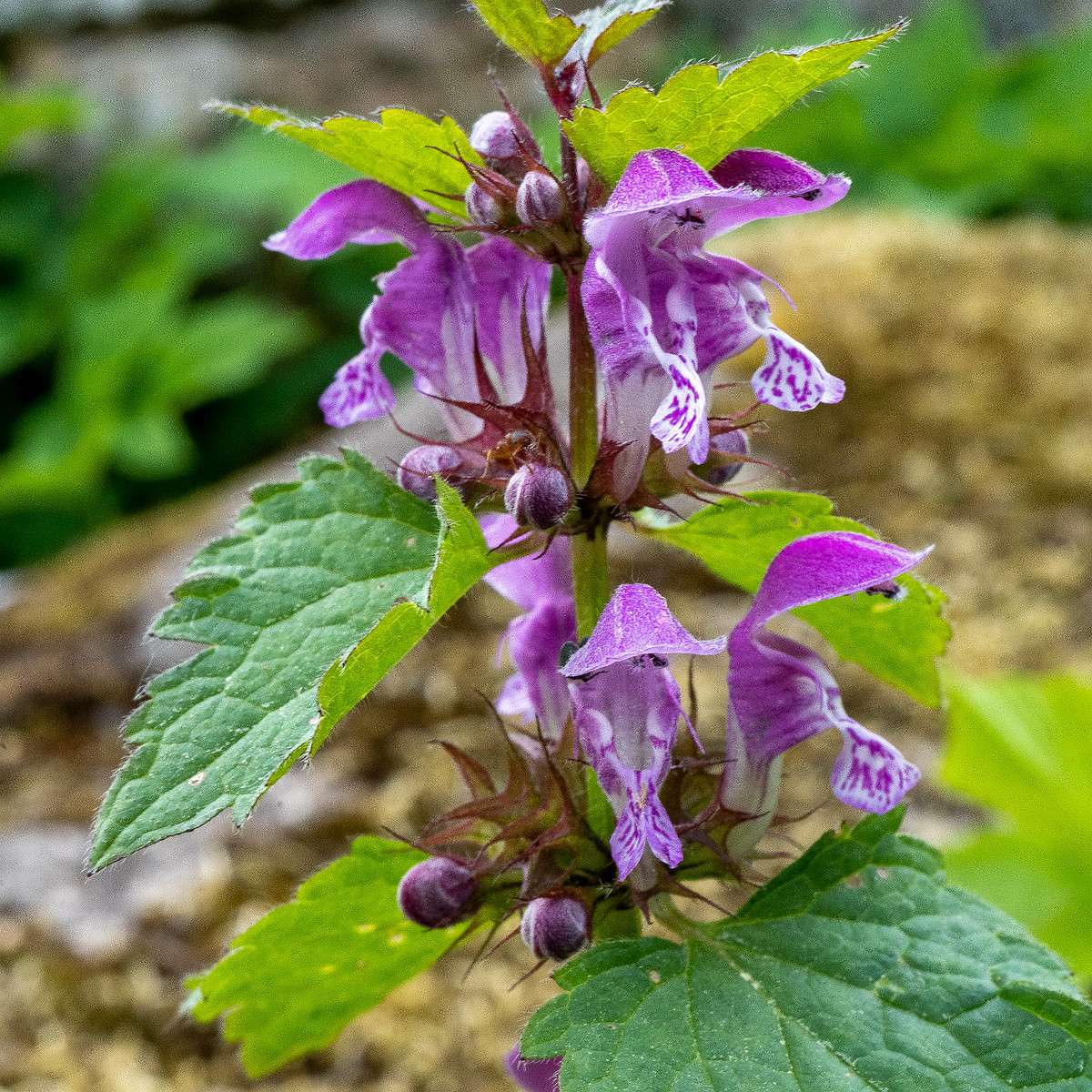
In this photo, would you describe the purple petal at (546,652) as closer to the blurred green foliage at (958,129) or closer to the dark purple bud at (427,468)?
the dark purple bud at (427,468)

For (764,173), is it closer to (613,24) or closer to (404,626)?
(613,24)

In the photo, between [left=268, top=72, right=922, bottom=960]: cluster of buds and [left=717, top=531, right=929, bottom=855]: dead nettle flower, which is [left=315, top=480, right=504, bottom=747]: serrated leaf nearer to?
[left=268, top=72, right=922, bottom=960]: cluster of buds

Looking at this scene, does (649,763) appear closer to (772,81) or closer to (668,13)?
(772,81)

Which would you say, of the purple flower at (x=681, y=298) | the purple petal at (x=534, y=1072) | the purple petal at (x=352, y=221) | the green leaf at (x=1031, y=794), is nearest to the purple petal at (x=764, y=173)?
the purple flower at (x=681, y=298)

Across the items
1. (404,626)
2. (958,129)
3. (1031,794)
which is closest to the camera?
(404,626)

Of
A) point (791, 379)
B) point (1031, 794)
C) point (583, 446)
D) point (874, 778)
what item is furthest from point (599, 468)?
point (1031, 794)

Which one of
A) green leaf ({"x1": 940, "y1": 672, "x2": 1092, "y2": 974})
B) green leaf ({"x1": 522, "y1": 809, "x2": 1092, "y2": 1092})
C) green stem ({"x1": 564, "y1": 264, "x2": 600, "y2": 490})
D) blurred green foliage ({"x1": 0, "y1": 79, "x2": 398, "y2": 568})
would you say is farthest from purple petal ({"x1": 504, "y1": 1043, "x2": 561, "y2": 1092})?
blurred green foliage ({"x1": 0, "y1": 79, "x2": 398, "y2": 568})

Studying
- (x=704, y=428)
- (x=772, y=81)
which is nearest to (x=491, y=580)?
(x=704, y=428)

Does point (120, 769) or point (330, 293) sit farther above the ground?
point (120, 769)
